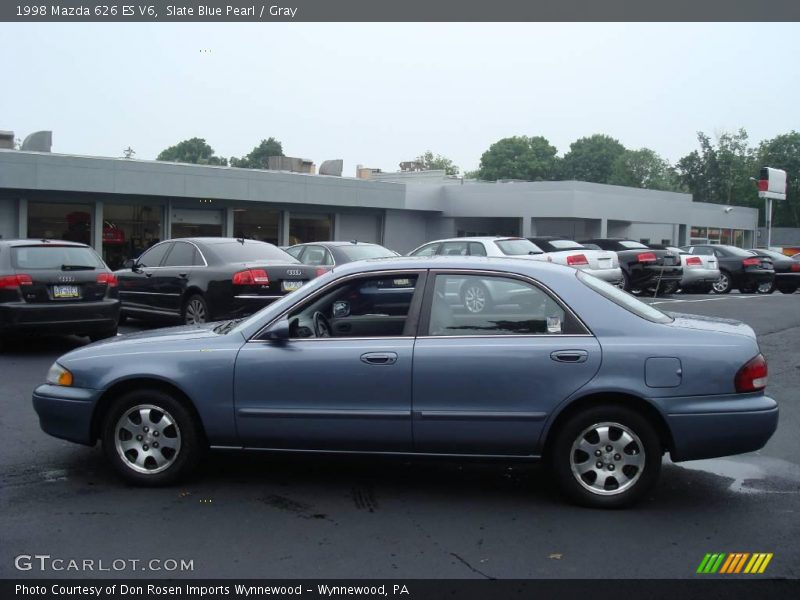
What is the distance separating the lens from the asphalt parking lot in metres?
4.36

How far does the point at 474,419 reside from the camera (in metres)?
5.18

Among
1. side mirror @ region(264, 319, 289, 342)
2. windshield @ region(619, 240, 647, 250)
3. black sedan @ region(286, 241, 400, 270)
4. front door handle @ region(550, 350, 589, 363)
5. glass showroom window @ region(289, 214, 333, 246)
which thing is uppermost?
glass showroom window @ region(289, 214, 333, 246)

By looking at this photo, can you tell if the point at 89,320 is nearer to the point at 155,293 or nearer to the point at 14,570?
the point at 155,293

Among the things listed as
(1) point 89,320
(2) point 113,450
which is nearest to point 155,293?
(1) point 89,320

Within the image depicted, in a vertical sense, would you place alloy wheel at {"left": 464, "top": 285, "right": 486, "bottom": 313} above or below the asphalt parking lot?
above

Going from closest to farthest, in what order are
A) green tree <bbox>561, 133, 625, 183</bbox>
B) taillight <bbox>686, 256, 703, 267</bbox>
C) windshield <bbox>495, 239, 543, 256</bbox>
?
windshield <bbox>495, 239, 543, 256</bbox>, taillight <bbox>686, 256, 703, 267</bbox>, green tree <bbox>561, 133, 625, 183</bbox>

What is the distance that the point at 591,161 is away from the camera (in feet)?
352

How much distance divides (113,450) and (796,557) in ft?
13.8

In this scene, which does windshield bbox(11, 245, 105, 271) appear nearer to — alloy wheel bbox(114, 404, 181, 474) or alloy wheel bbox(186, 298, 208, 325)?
alloy wheel bbox(186, 298, 208, 325)

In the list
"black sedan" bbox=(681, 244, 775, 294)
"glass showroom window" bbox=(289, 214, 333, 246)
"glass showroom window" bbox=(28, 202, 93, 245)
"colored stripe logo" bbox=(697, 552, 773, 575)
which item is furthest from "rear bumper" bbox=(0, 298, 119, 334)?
"glass showroom window" bbox=(289, 214, 333, 246)

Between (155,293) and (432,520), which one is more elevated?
(155,293)

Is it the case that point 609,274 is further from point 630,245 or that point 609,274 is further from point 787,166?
point 787,166

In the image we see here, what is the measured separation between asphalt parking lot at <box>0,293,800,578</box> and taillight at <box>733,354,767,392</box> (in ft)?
2.58
